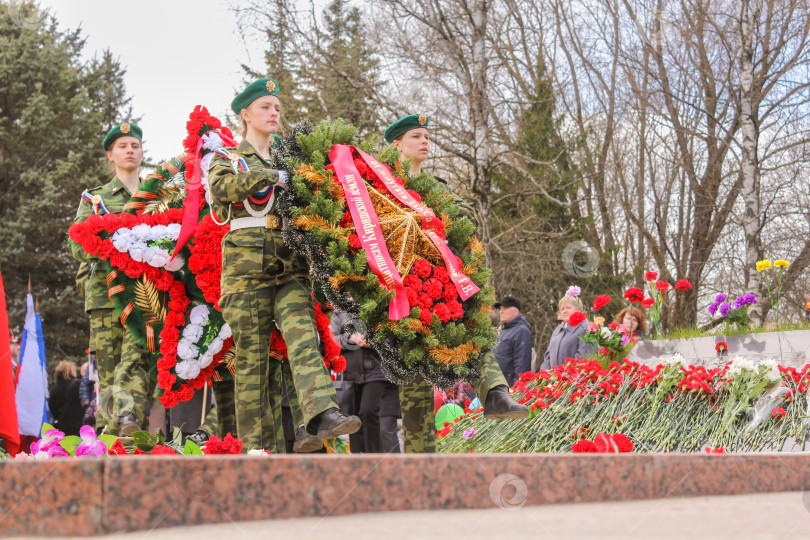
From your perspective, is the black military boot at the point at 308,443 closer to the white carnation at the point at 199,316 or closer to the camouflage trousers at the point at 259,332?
the camouflage trousers at the point at 259,332

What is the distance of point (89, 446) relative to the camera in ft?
11.6

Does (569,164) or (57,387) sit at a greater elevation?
(569,164)

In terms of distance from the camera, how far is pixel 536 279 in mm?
18531

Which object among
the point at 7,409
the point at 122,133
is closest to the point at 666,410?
the point at 7,409

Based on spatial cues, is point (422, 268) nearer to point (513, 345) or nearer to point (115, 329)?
point (115, 329)

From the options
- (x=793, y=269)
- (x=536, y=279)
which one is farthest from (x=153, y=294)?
(x=536, y=279)

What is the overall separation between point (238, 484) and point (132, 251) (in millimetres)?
4425

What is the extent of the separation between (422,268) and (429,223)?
0.29 metres

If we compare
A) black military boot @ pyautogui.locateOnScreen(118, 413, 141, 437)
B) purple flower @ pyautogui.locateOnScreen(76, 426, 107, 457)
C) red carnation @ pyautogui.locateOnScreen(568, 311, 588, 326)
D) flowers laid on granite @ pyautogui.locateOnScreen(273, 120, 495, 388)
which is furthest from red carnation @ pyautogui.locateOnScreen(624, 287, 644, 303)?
purple flower @ pyautogui.locateOnScreen(76, 426, 107, 457)

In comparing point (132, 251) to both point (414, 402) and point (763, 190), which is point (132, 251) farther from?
point (763, 190)

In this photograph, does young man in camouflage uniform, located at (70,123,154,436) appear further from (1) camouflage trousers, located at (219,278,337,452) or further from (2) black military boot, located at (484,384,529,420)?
(2) black military boot, located at (484,384,529,420)

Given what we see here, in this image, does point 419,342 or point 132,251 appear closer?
point 419,342

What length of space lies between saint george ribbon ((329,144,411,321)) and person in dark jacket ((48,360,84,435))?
802 cm

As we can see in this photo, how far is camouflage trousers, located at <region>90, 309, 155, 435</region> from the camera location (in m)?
5.71
